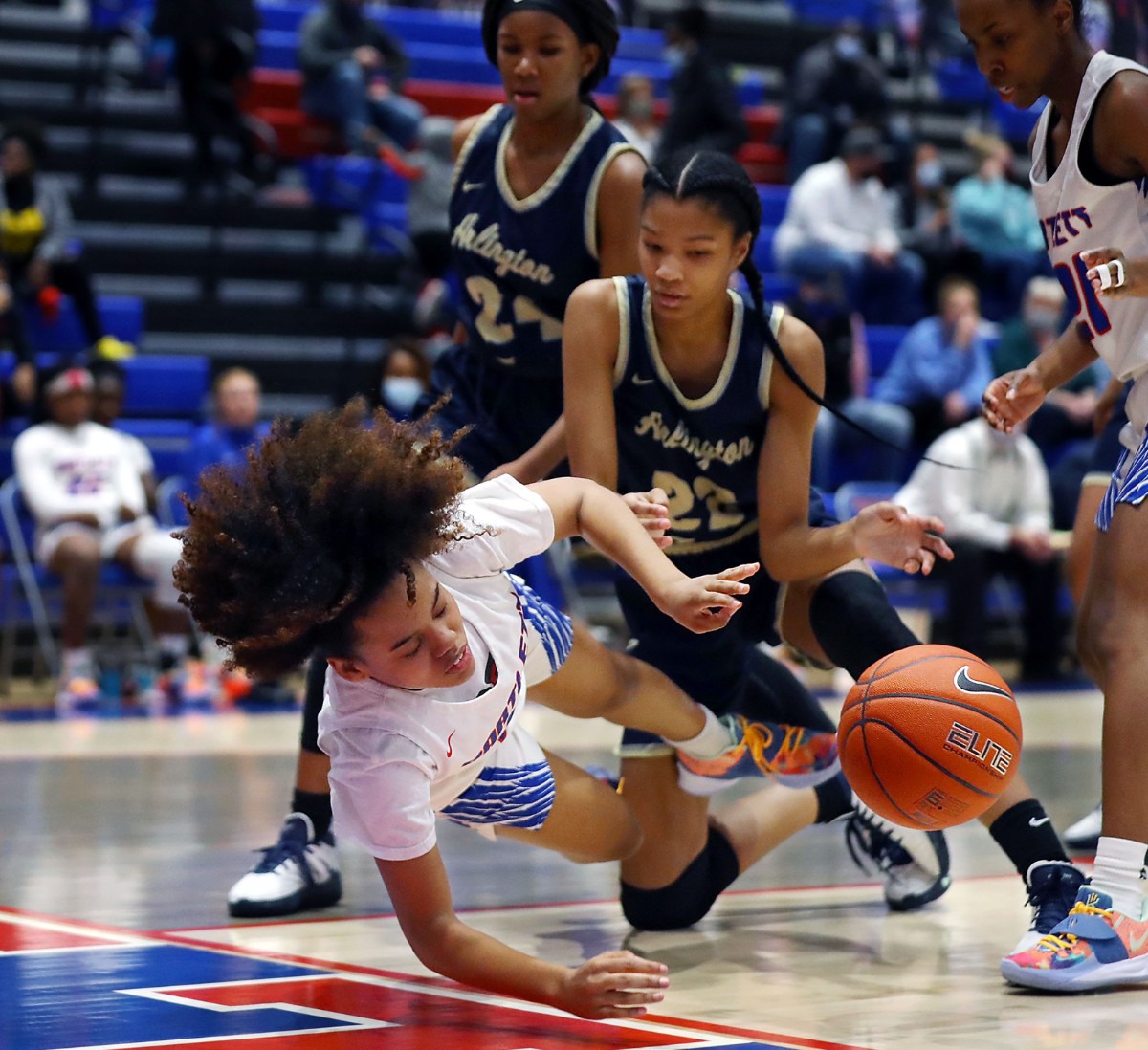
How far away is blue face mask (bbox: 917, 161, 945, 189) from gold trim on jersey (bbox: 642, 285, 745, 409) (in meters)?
9.35

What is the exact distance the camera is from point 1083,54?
11.2 feet

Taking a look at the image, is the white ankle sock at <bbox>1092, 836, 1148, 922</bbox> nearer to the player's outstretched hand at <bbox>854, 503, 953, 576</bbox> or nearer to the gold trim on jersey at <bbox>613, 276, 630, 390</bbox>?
the player's outstretched hand at <bbox>854, 503, 953, 576</bbox>

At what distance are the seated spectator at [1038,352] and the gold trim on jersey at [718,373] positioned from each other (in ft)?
22.2

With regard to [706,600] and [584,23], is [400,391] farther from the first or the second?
[706,600]

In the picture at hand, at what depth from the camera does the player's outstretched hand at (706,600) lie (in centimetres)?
284

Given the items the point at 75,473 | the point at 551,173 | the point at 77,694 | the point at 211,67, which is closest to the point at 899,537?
the point at 551,173

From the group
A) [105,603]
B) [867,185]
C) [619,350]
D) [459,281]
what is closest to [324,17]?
[867,185]

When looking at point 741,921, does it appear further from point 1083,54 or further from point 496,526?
point 1083,54

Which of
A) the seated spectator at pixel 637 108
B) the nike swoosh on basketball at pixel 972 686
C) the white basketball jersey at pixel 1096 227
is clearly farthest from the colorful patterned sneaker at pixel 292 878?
the seated spectator at pixel 637 108

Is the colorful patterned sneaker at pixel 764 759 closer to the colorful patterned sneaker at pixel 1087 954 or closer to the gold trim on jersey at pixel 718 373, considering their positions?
the gold trim on jersey at pixel 718 373

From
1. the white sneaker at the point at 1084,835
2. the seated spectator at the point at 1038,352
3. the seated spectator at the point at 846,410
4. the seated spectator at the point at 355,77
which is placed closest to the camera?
the white sneaker at the point at 1084,835

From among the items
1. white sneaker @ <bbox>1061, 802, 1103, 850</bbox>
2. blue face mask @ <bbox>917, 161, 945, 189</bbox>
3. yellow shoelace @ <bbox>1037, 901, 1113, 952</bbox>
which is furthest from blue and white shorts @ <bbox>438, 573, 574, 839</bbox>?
blue face mask @ <bbox>917, 161, 945, 189</bbox>

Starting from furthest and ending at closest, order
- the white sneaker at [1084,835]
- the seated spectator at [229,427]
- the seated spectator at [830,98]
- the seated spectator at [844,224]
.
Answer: the seated spectator at [830,98] → the seated spectator at [844,224] → the seated spectator at [229,427] → the white sneaker at [1084,835]

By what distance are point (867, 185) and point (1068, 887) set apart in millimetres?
8358
